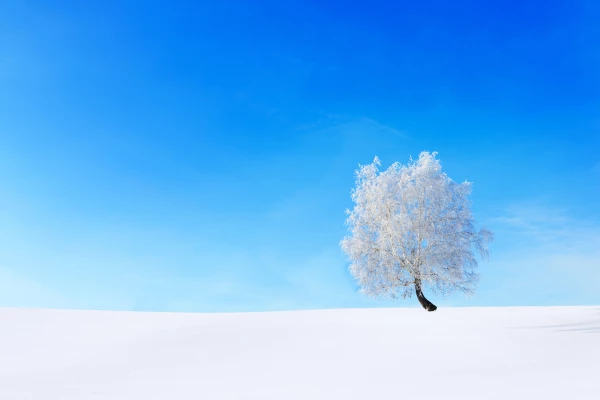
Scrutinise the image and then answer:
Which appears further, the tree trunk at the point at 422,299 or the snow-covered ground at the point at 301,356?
the tree trunk at the point at 422,299

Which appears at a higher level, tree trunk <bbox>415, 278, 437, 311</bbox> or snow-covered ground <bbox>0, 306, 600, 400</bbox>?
tree trunk <bbox>415, 278, 437, 311</bbox>

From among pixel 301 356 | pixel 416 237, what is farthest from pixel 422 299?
pixel 301 356

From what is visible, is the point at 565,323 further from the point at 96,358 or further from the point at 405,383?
the point at 96,358

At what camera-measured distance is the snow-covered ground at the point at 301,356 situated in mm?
10664

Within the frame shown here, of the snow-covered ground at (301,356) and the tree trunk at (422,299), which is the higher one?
the tree trunk at (422,299)

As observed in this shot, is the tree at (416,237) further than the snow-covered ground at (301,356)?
Yes

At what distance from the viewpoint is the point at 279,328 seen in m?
20.2

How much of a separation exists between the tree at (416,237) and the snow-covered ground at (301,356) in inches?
71.4

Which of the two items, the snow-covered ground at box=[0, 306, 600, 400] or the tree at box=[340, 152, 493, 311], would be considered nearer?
the snow-covered ground at box=[0, 306, 600, 400]

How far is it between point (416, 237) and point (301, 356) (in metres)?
12.6

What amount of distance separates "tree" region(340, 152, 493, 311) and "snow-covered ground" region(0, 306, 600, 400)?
1.81 meters

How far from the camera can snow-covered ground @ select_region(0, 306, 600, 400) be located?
35.0 feet

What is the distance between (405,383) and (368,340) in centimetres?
648

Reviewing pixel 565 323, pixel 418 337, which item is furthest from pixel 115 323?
pixel 565 323
